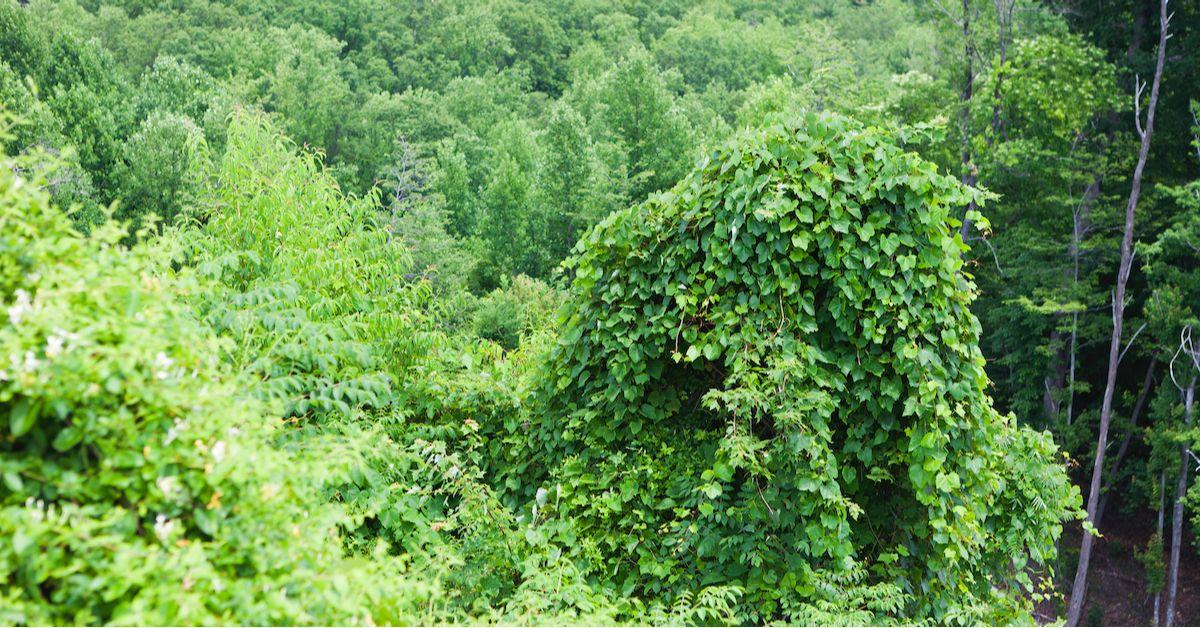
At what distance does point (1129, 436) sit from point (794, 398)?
64.1 ft

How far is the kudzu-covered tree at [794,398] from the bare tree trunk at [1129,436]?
16868 mm

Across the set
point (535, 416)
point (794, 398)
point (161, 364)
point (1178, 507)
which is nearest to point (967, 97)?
point (1178, 507)

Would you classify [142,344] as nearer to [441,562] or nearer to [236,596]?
[236,596]

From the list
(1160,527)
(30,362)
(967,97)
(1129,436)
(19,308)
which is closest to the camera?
(30,362)

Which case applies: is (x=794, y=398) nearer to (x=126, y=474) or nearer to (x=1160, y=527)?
(x=126, y=474)

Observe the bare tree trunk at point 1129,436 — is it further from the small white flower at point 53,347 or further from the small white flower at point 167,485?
the small white flower at point 53,347

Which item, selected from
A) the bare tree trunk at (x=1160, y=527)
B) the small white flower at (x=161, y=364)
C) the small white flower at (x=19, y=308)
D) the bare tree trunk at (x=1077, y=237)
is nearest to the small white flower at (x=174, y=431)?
the small white flower at (x=161, y=364)

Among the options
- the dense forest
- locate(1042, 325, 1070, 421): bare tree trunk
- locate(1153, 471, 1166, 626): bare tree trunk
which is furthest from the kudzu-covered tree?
locate(1042, 325, 1070, 421): bare tree trunk

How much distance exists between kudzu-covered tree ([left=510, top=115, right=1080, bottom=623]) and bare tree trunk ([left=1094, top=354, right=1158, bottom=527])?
1687cm

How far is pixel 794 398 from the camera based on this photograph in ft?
15.6

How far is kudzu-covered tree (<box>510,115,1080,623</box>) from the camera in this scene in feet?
15.6

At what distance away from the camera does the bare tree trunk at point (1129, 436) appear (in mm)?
19672

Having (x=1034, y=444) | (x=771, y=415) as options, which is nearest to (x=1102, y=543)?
(x=1034, y=444)

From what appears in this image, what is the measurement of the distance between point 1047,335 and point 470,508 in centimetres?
2108
